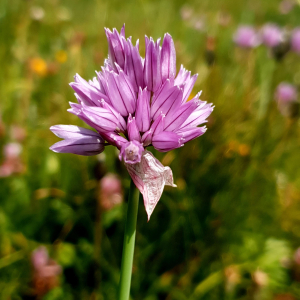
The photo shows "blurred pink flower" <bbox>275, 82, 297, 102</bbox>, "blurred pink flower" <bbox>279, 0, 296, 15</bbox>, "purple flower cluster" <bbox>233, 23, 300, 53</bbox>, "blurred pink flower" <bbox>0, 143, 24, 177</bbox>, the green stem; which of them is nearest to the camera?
the green stem

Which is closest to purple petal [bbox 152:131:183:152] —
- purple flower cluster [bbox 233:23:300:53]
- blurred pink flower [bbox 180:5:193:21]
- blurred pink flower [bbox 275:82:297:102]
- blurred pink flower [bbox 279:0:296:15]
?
blurred pink flower [bbox 275:82:297:102]

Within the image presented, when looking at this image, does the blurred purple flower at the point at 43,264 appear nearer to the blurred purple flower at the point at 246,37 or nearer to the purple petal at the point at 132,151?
the purple petal at the point at 132,151

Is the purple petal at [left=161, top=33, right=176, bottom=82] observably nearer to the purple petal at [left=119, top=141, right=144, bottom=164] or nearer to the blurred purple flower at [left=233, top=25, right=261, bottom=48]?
the purple petal at [left=119, top=141, right=144, bottom=164]

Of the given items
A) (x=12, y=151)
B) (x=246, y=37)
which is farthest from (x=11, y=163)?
(x=246, y=37)

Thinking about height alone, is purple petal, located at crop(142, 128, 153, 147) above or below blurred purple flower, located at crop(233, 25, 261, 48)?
below

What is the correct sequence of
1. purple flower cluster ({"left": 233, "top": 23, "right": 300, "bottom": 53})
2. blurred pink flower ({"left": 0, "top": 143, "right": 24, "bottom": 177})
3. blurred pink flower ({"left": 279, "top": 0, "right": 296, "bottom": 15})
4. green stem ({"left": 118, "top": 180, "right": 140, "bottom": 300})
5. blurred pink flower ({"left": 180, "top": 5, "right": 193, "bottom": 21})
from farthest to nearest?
blurred pink flower ({"left": 279, "top": 0, "right": 296, "bottom": 15})
blurred pink flower ({"left": 180, "top": 5, "right": 193, "bottom": 21})
purple flower cluster ({"left": 233, "top": 23, "right": 300, "bottom": 53})
blurred pink flower ({"left": 0, "top": 143, "right": 24, "bottom": 177})
green stem ({"left": 118, "top": 180, "right": 140, "bottom": 300})

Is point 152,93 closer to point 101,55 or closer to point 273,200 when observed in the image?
point 273,200

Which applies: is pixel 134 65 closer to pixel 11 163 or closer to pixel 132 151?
pixel 132 151
